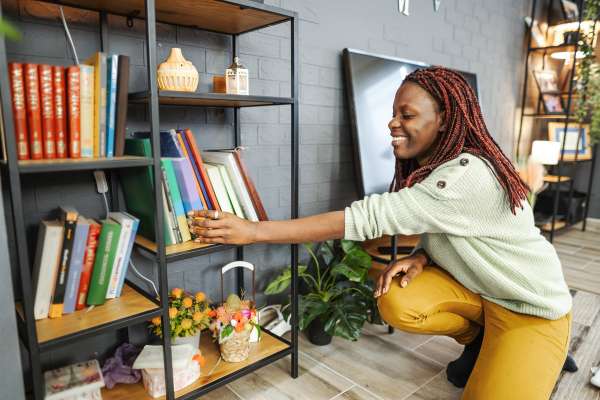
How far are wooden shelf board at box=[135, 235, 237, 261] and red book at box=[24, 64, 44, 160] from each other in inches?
15.8

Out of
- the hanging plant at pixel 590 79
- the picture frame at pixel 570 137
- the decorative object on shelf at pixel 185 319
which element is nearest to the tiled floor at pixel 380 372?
the decorative object on shelf at pixel 185 319

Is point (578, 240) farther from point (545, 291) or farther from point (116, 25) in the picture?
point (116, 25)

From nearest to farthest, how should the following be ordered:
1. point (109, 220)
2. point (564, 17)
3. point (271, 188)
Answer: point (109, 220) < point (271, 188) < point (564, 17)

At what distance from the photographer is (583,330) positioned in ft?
6.98

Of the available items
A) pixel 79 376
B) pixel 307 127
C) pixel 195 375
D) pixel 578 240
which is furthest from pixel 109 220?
pixel 578 240

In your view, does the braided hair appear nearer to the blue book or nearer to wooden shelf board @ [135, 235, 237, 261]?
wooden shelf board @ [135, 235, 237, 261]

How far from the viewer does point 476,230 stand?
1.35 m

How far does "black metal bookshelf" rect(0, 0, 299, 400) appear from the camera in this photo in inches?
38.5

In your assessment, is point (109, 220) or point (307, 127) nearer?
point (109, 220)

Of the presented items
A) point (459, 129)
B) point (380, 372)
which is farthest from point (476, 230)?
point (380, 372)

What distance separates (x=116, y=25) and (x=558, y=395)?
204cm

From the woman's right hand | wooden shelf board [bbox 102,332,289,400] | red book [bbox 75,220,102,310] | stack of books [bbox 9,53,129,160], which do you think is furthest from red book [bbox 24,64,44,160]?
the woman's right hand

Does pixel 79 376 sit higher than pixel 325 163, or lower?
lower

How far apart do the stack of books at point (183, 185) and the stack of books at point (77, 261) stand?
0.13m
